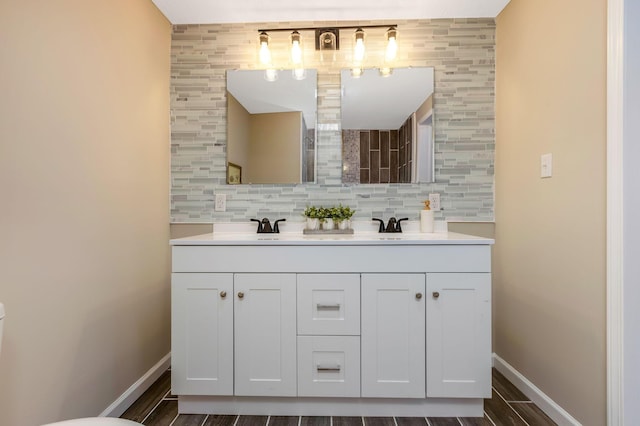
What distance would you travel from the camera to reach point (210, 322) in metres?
1.60

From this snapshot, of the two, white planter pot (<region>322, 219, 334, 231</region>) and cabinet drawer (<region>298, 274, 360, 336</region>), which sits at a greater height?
white planter pot (<region>322, 219, 334, 231</region>)

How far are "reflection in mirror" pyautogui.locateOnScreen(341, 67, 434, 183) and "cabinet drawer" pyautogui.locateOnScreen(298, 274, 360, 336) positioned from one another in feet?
2.66

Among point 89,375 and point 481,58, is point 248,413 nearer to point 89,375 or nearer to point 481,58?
point 89,375

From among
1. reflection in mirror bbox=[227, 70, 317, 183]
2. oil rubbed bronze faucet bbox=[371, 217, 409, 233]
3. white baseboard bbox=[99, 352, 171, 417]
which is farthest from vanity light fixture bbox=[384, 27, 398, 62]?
white baseboard bbox=[99, 352, 171, 417]

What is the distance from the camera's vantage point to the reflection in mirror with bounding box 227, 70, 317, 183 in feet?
6.97

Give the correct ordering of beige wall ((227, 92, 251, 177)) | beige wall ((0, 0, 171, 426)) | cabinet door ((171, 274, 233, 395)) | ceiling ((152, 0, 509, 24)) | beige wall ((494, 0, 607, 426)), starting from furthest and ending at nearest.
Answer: beige wall ((227, 92, 251, 177)) → ceiling ((152, 0, 509, 24)) → cabinet door ((171, 274, 233, 395)) → beige wall ((494, 0, 607, 426)) → beige wall ((0, 0, 171, 426))

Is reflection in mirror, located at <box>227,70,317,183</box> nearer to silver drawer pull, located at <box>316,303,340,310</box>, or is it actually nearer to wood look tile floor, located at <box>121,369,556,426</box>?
silver drawer pull, located at <box>316,303,340,310</box>

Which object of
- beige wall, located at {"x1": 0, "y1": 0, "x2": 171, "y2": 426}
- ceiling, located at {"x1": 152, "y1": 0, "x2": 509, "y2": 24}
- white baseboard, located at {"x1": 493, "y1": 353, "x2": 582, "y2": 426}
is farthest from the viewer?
ceiling, located at {"x1": 152, "y1": 0, "x2": 509, "y2": 24}

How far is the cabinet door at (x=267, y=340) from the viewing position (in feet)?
5.21

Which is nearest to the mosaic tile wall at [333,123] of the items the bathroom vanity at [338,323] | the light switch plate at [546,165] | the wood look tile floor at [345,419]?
Answer: the light switch plate at [546,165]

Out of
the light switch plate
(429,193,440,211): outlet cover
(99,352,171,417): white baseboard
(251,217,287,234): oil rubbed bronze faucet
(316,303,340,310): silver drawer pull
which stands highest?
the light switch plate

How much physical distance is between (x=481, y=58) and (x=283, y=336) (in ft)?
6.63

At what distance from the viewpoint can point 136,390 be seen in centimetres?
176

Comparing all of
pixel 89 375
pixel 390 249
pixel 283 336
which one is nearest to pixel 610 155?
pixel 390 249
